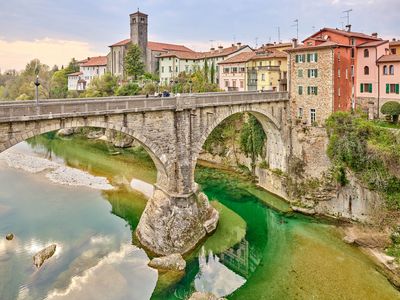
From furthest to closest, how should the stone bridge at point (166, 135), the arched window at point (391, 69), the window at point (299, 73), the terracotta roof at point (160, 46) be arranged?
the terracotta roof at point (160, 46), the window at point (299, 73), the arched window at point (391, 69), the stone bridge at point (166, 135)

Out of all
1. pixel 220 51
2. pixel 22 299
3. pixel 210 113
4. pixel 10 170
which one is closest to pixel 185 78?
pixel 220 51

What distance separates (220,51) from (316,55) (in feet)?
116

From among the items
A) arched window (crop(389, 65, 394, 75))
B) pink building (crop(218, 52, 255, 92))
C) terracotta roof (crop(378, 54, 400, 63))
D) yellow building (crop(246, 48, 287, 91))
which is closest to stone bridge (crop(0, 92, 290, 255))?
terracotta roof (crop(378, 54, 400, 63))

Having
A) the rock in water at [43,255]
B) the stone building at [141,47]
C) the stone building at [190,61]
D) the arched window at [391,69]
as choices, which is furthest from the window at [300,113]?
the stone building at [141,47]

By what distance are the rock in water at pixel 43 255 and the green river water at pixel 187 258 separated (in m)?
0.37

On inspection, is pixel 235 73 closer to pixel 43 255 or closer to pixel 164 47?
pixel 164 47

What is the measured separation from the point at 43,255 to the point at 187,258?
9.37 m

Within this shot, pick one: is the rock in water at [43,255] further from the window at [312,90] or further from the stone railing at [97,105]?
the window at [312,90]

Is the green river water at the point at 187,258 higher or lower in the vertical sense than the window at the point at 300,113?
lower

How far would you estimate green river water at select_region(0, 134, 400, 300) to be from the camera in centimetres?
1989

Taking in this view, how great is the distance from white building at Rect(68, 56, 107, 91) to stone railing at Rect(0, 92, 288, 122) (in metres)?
Result: 68.7

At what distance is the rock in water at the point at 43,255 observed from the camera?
21883 mm

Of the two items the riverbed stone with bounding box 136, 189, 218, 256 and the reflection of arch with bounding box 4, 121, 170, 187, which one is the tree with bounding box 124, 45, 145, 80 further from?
the riverbed stone with bounding box 136, 189, 218, 256

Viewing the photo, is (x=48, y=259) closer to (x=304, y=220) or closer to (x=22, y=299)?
(x=22, y=299)
